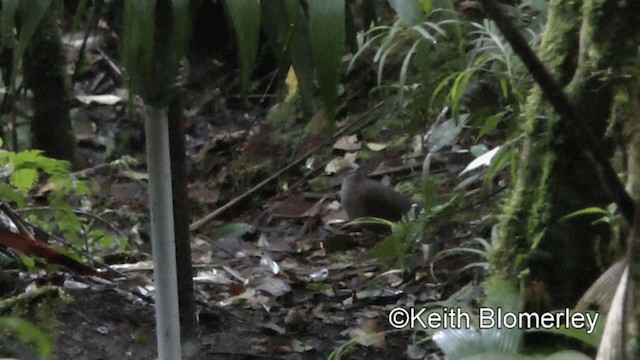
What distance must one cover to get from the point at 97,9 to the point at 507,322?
2.58 feet

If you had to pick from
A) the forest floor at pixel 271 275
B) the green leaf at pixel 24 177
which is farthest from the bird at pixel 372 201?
the green leaf at pixel 24 177

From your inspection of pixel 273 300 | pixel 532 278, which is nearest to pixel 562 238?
pixel 532 278

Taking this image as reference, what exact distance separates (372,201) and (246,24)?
183cm

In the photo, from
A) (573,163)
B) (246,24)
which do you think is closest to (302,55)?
(246,24)

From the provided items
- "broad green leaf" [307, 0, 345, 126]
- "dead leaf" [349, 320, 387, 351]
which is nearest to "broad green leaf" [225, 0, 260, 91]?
"broad green leaf" [307, 0, 345, 126]

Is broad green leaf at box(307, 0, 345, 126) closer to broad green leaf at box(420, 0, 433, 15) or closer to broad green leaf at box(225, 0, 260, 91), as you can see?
broad green leaf at box(225, 0, 260, 91)

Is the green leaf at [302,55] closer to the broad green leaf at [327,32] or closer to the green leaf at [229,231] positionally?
the broad green leaf at [327,32]

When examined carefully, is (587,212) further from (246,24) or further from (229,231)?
(229,231)

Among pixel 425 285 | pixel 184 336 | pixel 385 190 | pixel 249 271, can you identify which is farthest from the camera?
pixel 385 190

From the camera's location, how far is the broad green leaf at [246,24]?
3.48ft

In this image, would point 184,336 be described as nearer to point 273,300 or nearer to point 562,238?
point 273,300

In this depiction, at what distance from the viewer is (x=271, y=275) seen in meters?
2.39

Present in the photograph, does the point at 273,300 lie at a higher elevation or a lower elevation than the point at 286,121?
lower

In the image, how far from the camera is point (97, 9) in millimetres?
1378
